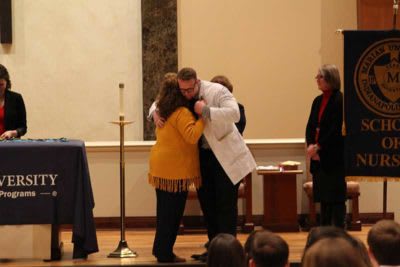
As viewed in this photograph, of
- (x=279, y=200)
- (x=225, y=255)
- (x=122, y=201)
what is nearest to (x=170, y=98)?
(x=122, y=201)

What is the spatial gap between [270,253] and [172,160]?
316 cm

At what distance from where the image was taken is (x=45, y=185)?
20.4 feet

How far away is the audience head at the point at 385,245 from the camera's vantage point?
10.2ft

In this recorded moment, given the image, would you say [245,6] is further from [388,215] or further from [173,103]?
[173,103]

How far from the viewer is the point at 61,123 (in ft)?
31.8

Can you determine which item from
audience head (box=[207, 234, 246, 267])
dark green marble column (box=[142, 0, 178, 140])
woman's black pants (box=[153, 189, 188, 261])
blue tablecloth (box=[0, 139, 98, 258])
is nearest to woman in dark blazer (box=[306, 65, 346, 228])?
woman's black pants (box=[153, 189, 188, 261])

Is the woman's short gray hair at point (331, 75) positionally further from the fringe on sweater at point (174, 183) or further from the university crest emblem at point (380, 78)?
the fringe on sweater at point (174, 183)

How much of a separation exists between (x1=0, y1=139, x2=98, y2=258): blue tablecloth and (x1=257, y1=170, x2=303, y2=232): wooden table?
2225 mm

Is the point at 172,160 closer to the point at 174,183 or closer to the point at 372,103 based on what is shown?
the point at 174,183

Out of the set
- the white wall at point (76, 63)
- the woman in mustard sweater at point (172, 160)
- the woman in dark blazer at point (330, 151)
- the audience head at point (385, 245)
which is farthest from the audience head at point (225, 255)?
the white wall at point (76, 63)

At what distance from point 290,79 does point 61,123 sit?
2.78 metres

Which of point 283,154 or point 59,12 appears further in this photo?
point 59,12

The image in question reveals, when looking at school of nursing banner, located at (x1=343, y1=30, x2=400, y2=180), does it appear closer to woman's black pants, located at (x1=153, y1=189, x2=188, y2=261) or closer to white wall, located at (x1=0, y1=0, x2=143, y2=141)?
woman's black pants, located at (x1=153, y1=189, x2=188, y2=261)


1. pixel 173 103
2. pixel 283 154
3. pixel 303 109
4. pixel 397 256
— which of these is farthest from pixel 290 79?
pixel 397 256
